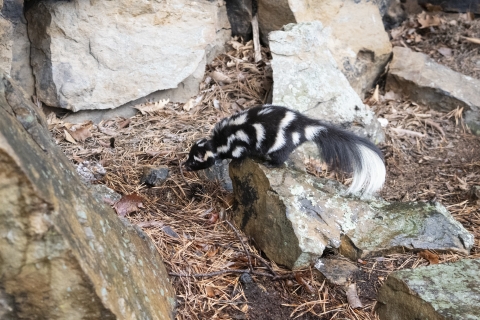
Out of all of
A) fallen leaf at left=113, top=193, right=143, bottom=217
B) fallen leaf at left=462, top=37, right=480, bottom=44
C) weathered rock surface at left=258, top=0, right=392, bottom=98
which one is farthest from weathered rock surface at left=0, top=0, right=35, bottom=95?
fallen leaf at left=462, top=37, right=480, bottom=44

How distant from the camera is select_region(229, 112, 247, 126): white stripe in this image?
4.31 m

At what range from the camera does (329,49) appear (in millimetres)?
6051

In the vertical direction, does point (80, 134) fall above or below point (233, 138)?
below

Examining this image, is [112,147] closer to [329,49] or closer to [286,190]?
[286,190]

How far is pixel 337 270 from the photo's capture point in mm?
3379

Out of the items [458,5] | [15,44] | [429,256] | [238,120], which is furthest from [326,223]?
[458,5]

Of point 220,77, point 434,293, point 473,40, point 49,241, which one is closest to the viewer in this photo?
point 49,241

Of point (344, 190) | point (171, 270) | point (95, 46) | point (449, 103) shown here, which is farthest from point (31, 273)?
point (449, 103)

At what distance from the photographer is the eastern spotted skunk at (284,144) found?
394cm

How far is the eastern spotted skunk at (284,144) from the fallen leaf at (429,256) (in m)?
0.57

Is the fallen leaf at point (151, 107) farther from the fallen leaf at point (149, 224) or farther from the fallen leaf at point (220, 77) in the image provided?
the fallen leaf at point (149, 224)

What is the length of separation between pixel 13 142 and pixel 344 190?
8.85ft

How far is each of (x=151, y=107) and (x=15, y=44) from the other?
1366 mm

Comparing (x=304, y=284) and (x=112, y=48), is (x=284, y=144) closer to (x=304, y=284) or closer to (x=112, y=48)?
(x=304, y=284)
